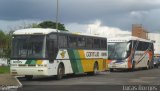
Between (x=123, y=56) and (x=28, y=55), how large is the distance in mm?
16261

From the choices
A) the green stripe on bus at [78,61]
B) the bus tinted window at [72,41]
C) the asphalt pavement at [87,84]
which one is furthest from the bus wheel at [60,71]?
the green stripe on bus at [78,61]

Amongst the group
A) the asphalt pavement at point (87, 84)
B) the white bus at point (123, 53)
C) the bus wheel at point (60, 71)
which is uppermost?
the white bus at point (123, 53)

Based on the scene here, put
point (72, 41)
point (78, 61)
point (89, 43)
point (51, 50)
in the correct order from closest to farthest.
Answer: point (51, 50)
point (72, 41)
point (78, 61)
point (89, 43)

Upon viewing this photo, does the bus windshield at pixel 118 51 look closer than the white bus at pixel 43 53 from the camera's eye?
No

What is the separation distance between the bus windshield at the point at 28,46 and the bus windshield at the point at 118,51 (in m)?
15.8

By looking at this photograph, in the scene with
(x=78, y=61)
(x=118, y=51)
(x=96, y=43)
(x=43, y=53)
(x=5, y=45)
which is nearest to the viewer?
(x=43, y=53)

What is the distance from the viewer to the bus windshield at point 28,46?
2681 cm

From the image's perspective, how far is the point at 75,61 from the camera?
3088cm

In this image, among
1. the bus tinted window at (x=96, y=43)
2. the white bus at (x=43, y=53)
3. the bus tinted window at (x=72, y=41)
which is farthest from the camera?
the bus tinted window at (x=96, y=43)

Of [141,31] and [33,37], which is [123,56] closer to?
[33,37]

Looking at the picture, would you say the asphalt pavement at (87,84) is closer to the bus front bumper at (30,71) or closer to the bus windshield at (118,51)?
the bus front bumper at (30,71)

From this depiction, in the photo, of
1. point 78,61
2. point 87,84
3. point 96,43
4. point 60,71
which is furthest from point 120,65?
point 87,84

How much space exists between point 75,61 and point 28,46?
4804 millimetres

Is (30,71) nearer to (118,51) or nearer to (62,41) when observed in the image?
(62,41)
